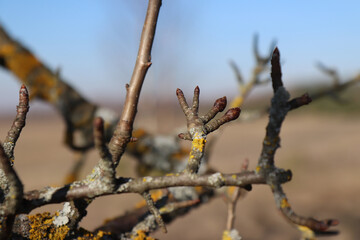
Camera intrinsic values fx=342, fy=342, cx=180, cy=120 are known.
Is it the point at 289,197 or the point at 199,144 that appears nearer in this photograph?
the point at 199,144

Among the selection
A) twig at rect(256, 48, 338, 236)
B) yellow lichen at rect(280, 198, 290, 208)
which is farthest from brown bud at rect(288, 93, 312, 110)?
yellow lichen at rect(280, 198, 290, 208)

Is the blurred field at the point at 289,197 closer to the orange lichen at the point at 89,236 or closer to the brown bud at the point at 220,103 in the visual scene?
the orange lichen at the point at 89,236

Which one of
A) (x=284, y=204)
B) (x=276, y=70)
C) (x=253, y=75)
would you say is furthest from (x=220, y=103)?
(x=253, y=75)

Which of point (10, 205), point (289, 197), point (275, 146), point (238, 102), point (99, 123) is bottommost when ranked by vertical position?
point (10, 205)

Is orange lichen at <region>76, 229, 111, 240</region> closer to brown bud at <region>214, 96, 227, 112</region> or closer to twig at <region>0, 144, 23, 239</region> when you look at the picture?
twig at <region>0, 144, 23, 239</region>

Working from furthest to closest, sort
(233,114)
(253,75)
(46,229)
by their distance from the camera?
1. (253,75)
2. (46,229)
3. (233,114)

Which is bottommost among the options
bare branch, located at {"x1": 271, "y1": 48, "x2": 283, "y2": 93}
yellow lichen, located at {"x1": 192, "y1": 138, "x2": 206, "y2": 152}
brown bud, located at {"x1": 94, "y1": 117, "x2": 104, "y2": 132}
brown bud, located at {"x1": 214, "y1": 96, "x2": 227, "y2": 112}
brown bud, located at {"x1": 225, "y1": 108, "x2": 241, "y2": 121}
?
brown bud, located at {"x1": 94, "y1": 117, "x2": 104, "y2": 132}

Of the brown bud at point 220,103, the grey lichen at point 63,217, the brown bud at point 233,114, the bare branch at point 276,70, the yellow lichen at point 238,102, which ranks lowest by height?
the grey lichen at point 63,217

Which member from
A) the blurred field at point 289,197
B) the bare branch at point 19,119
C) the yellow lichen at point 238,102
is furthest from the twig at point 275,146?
the yellow lichen at point 238,102

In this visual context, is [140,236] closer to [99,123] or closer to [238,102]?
[99,123]
